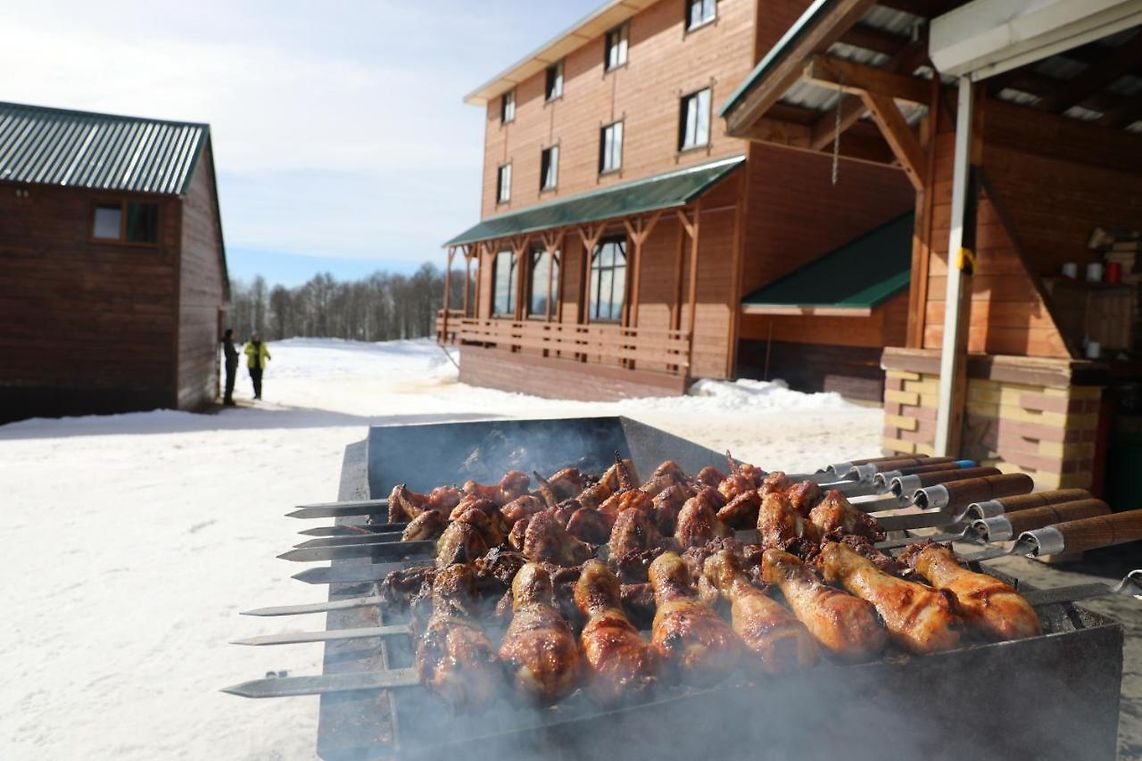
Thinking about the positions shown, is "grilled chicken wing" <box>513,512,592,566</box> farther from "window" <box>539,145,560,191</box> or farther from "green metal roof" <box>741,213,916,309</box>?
"window" <box>539,145,560,191</box>

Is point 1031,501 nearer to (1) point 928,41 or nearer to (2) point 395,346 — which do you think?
(1) point 928,41

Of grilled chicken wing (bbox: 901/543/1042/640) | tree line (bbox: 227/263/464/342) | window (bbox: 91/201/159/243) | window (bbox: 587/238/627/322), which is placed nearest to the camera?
grilled chicken wing (bbox: 901/543/1042/640)

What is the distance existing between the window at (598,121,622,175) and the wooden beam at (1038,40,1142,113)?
14912 millimetres

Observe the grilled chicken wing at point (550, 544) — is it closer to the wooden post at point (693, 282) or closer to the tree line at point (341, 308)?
the wooden post at point (693, 282)

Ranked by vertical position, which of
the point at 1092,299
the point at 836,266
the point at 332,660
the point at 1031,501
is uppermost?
the point at 836,266

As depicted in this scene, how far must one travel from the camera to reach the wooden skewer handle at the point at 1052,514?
231 cm

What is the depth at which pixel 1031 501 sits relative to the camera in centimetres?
252

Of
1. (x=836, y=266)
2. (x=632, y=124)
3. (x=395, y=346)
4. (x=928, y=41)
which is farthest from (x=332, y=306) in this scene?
(x=928, y=41)

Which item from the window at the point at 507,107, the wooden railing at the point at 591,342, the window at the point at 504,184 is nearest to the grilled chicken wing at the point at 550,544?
the wooden railing at the point at 591,342

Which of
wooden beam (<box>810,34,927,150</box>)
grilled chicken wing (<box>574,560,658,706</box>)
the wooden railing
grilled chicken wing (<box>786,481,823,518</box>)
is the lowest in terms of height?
grilled chicken wing (<box>574,560,658,706</box>)

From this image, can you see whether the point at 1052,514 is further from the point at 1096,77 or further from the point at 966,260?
the point at 1096,77

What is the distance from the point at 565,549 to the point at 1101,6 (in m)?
→ 4.86

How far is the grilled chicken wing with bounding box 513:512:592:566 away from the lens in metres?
2.57

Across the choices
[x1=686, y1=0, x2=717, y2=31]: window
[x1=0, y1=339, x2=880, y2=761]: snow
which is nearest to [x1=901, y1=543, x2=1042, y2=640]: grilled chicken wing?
[x1=0, y1=339, x2=880, y2=761]: snow
